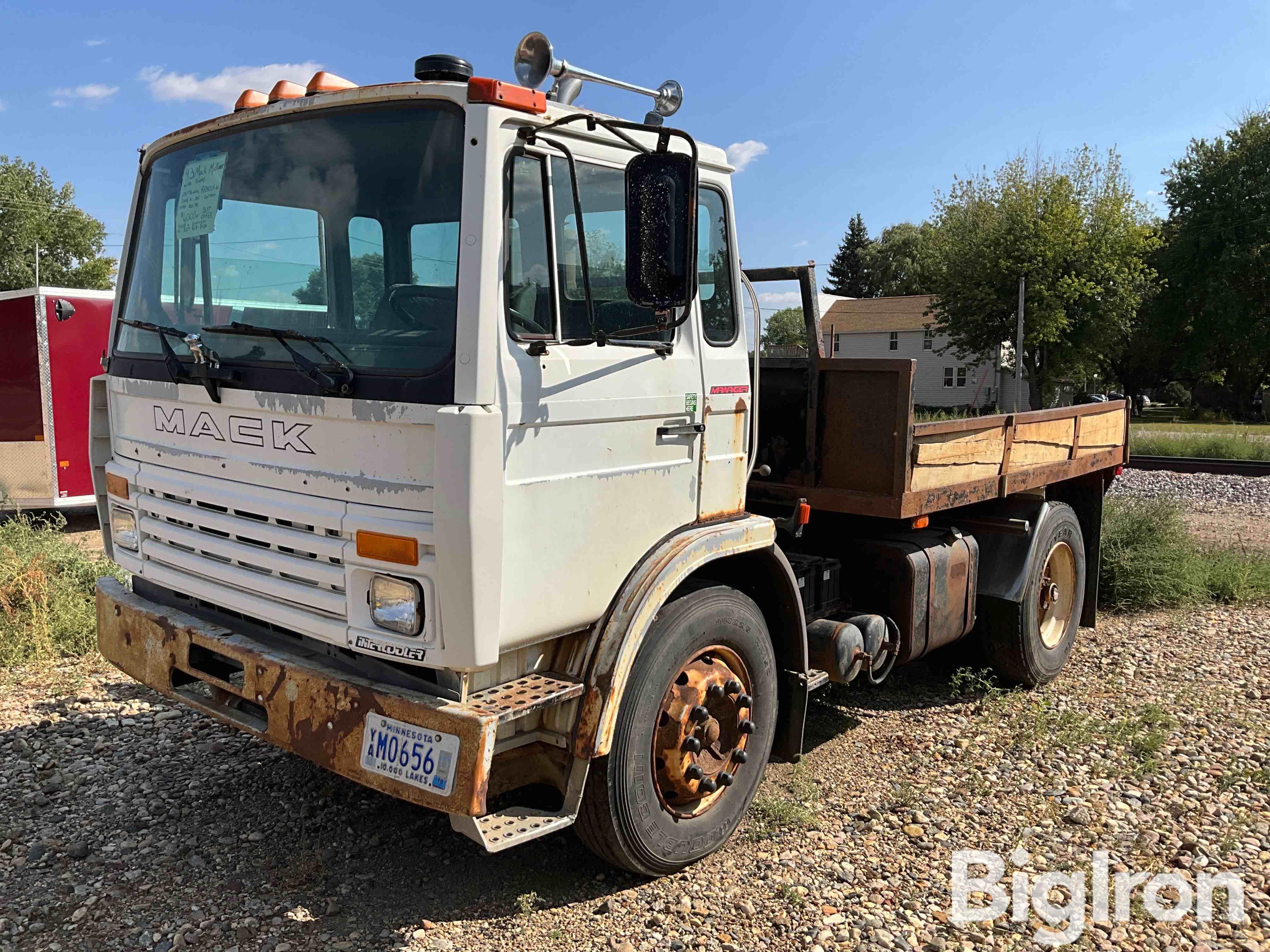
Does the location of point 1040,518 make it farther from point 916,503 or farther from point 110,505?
point 110,505

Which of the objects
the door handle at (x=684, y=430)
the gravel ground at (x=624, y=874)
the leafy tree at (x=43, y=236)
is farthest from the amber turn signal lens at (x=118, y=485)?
the leafy tree at (x=43, y=236)

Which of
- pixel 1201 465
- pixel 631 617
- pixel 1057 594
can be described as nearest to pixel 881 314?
pixel 1201 465

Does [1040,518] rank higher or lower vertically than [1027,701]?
higher

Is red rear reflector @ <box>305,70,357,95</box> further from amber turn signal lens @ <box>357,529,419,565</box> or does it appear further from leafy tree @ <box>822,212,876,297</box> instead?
leafy tree @ <box>822,212,876,297</box>

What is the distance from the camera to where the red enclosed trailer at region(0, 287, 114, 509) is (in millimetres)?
10391

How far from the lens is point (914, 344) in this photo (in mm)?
50375

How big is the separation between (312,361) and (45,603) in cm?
430

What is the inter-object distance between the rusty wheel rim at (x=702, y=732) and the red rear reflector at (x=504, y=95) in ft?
6.53

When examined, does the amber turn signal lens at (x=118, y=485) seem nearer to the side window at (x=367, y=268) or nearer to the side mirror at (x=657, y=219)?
the side window at (x=367, y=268)

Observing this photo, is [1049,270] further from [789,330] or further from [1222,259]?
[789,330]

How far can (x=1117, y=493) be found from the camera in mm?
10430

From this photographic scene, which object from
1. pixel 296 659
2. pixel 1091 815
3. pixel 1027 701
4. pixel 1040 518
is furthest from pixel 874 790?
pixel 296 659

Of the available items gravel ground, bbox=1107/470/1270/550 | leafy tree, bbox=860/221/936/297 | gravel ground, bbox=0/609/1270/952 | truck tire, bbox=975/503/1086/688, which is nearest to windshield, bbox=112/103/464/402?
gravel ground, bbox=0/609/1270/952

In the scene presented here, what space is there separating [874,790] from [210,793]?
9.83 ft
